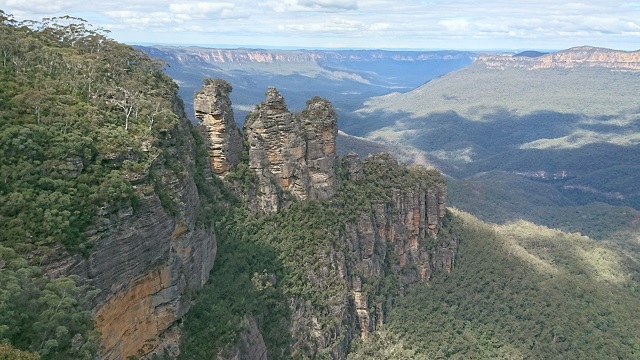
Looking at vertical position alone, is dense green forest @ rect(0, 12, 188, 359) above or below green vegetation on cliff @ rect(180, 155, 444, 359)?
above

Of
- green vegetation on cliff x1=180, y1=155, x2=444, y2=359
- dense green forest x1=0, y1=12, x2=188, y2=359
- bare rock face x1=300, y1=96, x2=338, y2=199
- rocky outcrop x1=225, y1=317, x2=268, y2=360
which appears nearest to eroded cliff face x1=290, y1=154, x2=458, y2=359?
green vegetation on cliff x1=180, y1=155, x2=444, y2=359

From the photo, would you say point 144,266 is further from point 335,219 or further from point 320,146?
point 320,146

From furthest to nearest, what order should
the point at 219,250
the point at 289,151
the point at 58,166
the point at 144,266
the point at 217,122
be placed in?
1. the point at 289,151
2. the point at 217,122
3. the point at 219,250
4. the point at 144,266
5. the point at 58,166

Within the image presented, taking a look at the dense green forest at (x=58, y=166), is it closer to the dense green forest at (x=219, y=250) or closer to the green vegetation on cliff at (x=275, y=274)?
the dense green forest at (x=219, y=250)

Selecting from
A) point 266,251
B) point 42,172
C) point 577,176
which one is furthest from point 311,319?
point 577,176

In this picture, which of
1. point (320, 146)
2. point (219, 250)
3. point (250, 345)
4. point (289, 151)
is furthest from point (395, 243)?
point (250, 345)

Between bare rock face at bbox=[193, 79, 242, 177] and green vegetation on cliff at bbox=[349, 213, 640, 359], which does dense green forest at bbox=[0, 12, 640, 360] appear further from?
bare rock face at bbox=[193, 79, 242, 177]

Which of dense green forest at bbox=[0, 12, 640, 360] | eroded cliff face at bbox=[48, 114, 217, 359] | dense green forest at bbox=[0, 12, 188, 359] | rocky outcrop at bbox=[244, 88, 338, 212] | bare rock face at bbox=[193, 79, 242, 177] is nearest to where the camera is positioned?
dense green forest at bbox=[0, 12, 188, 359]
